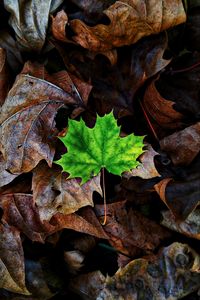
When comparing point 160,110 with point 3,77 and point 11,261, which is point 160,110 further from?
point 11,261

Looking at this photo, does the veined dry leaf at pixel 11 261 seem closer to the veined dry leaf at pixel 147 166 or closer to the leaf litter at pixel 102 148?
the leaf litter at pixel 102 148

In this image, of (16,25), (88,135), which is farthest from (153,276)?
(16,25)

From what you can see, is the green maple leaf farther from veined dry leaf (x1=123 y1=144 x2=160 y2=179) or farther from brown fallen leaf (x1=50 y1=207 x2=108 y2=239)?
brown fallen leaf (x1=50 y1=207 x2=108 y2=239)

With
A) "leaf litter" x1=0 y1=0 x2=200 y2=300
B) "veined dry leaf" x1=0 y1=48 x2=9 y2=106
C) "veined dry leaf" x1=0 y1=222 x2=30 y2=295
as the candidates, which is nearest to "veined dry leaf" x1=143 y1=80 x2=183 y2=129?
"leaf litter" x1=0 y1=0 x2=200 y2=300

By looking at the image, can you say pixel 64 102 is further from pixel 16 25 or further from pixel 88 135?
pixel 16 25

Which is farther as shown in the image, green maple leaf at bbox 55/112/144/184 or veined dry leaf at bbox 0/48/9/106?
veined dry leaf at bbox 0/48/9/106

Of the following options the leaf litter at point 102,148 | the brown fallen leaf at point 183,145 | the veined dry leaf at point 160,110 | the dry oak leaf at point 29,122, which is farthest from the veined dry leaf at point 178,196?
the dry oak leaf at point 29,122
